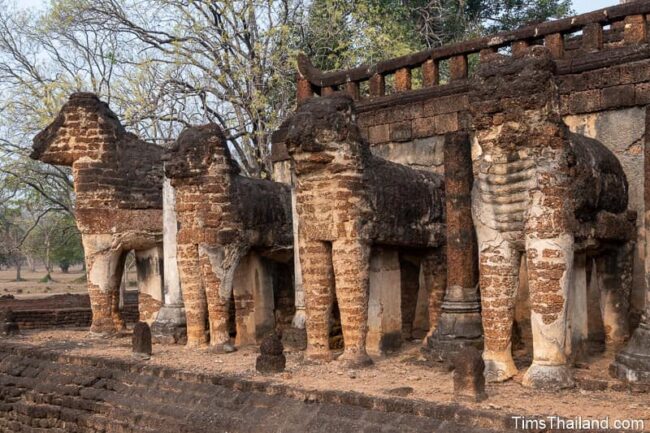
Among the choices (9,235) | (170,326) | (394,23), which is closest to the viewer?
(170,326)

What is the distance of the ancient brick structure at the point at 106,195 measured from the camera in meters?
12.8

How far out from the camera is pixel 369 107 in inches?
489

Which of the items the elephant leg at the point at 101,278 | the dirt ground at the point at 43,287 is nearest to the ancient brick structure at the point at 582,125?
the elephant leg at the point at 101,278

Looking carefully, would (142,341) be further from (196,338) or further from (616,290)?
(616,290)

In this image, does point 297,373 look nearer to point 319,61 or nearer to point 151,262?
point 151,262

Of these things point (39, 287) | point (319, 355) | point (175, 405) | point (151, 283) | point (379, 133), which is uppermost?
point (379, 133)

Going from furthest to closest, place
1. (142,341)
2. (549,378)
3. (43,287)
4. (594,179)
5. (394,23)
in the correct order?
(43,287), (394,23), (142,341), (594,179), (549,378)

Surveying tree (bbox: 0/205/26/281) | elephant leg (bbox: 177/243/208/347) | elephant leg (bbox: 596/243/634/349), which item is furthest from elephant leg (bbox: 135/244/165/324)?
tree (bbox: 0/205/26/281)

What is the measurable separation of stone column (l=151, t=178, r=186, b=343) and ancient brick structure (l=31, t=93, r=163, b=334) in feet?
3.10

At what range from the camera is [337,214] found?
886 centimetres

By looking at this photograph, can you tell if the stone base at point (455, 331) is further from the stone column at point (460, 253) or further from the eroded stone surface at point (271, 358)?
the eroded stone surface at point (271, 358)

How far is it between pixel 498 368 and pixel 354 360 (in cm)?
177

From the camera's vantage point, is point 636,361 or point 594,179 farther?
point 594,179

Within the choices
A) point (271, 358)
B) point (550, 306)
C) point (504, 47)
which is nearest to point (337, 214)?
point (271, 358)
